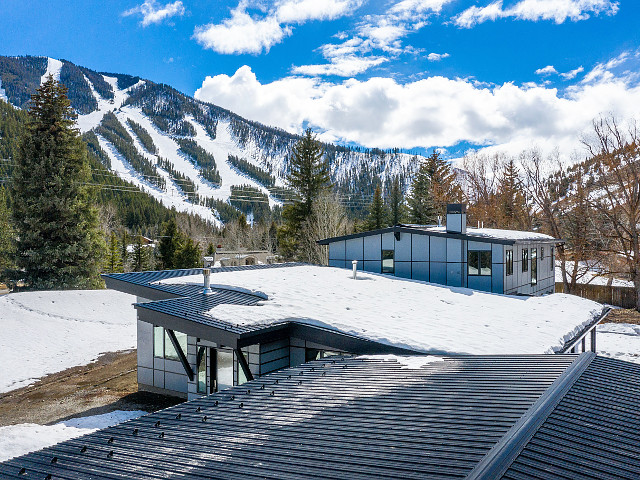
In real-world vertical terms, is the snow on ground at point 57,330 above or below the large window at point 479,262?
below

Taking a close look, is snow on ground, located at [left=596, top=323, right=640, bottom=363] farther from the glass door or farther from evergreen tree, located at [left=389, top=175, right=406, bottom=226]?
evergreen tree, located at [left=389, top=175, right=406, bottom=226]

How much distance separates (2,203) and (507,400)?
1907 inches

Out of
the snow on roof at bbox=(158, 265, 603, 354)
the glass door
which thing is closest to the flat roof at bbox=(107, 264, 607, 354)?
the snow on roof at bbox=(158, 265, 603, 354)

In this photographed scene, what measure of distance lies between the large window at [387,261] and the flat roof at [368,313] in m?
3.26

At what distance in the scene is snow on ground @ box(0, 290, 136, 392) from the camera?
16.0 meters

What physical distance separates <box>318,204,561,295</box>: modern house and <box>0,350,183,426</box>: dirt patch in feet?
35.1

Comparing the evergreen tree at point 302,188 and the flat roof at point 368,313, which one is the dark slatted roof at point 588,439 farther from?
the evergreen tree at point 302,188

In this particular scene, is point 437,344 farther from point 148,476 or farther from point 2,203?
point 2,203

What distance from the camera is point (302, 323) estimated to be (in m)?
10.1

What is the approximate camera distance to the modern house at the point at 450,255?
18.2 metres

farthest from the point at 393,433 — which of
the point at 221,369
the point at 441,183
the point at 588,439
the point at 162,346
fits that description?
the point at 441,183

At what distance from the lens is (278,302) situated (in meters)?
11.7

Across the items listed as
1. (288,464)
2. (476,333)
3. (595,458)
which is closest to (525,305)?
(476,333)

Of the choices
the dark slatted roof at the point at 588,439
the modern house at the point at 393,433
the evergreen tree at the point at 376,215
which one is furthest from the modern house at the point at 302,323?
the evergreen tree at the point at 376,215
